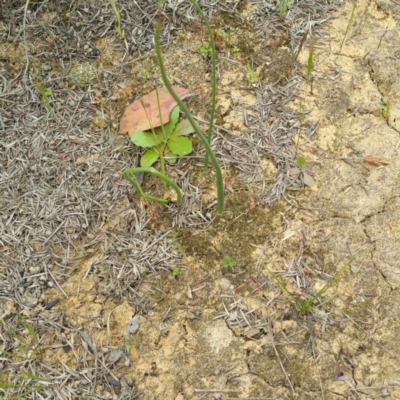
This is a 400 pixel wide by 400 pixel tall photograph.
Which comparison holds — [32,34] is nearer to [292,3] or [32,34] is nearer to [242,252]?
[292,3]

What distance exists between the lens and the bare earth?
5.33 feet

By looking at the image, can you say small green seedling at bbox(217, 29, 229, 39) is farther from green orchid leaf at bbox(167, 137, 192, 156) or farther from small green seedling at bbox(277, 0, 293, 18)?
green orchid leaf at bbox(167, 137, 192, 156)

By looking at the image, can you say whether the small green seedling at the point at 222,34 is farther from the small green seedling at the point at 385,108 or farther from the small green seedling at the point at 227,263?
A: the small green seedling at the point at 227,263

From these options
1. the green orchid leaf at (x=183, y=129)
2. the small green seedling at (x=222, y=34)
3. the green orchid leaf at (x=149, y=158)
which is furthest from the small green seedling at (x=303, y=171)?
the small green seedling at (x=222, y=34)

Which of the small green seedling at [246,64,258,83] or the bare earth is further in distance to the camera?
the small green seedling at [246,64,258,83]

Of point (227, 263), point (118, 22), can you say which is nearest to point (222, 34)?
point (118, 22)

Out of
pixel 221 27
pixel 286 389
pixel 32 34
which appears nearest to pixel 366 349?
pixel 286 389

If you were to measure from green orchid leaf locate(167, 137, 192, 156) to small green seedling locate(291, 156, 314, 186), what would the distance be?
1.46ft

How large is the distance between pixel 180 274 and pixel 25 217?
676 mm

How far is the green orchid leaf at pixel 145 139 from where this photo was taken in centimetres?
191

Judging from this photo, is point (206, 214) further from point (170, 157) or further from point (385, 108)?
point (385, 108)

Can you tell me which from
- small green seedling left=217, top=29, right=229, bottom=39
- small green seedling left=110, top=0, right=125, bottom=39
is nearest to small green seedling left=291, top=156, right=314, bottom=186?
small green seedling left=217, top=29, right=229, bottom=39

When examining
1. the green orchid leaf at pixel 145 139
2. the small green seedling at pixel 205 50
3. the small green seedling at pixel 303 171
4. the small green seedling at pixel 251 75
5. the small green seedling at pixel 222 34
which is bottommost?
the green orchid leaf at pixel 145 139

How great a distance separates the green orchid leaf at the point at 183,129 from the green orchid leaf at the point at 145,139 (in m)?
0.07
